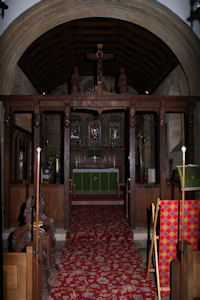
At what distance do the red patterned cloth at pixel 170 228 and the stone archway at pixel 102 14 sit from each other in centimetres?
334

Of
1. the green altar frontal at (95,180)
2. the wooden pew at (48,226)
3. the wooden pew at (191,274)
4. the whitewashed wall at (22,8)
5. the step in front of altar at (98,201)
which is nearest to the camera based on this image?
the wooden pew at (191,274)

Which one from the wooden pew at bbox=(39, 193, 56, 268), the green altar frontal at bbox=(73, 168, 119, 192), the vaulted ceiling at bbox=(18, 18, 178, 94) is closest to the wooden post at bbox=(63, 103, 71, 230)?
the wooden pew at bbox=(39, 193, 56, 268)

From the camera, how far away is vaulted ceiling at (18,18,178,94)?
6.83 meters

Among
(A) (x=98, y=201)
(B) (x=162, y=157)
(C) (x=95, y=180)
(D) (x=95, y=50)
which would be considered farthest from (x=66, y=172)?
(D) (x=95, y=50)

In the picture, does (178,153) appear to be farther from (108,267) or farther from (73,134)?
(73,134)

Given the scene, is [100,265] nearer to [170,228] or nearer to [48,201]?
[170,228]

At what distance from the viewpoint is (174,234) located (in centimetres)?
297

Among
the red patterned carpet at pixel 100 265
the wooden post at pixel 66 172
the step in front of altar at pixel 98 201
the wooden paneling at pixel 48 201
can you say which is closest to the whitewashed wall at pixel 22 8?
the wooden post at pixel 66 172

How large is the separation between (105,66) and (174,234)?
8484 mm

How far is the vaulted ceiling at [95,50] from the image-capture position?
683 cm

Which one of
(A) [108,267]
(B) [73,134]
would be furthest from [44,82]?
(A) [108,267]

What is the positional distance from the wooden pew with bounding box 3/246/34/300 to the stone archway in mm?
4247

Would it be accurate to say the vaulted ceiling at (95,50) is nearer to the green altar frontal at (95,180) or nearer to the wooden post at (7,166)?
the wooden post at (7,166)

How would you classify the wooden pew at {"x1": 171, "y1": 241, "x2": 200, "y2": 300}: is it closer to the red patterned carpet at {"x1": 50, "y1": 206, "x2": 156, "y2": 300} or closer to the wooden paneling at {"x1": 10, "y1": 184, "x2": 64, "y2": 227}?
the red patterned carpet at {"x1": 50, "y1": 206, "x2": 156, "y2": 300}
